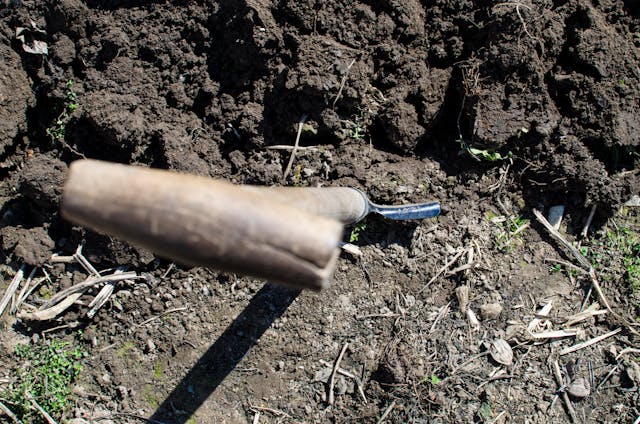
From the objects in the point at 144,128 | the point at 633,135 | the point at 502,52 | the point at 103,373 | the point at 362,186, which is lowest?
the point at 103,373

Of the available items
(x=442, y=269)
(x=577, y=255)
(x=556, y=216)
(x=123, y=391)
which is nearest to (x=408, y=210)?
(x=442, y=269)

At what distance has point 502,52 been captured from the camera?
129 inches

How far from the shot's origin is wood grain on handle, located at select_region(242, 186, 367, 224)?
2205 millimetres

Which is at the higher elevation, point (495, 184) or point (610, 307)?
point (495, 184)

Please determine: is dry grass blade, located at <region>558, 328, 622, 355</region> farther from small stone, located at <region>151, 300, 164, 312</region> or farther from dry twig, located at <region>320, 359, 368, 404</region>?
small stone, located at <region>151, 300, 164, 312</region>

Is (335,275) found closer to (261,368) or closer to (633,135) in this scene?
(261,368)

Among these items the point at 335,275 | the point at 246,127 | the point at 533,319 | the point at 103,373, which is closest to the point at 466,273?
the point at 533,319

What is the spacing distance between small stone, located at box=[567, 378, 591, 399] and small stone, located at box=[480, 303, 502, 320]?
688 millimetres

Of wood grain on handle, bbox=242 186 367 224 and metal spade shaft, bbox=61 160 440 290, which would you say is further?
wood grain on handle, bbox=242 186 367 224

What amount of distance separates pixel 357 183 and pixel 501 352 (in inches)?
59.4

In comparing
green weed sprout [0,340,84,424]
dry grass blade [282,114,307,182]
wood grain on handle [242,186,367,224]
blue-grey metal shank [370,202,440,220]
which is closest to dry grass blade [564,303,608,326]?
blue-grey metal shank [370,202,440,220]

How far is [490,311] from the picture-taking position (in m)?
3.40

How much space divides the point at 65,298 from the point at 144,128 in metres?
1.30

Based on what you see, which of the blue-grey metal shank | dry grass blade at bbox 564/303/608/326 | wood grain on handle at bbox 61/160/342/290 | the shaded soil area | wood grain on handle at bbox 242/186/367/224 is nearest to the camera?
wood grain on handle at bbox 61/160/342/290
